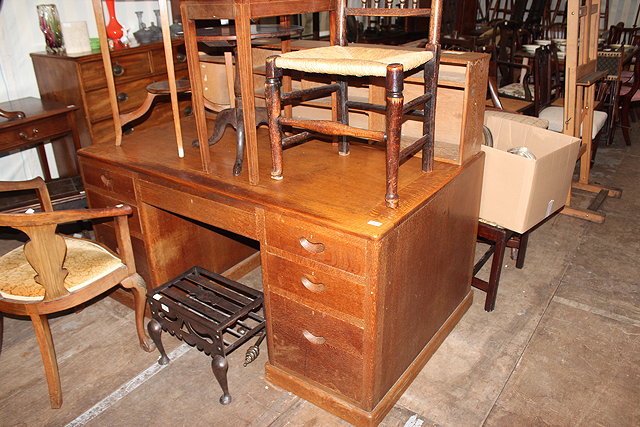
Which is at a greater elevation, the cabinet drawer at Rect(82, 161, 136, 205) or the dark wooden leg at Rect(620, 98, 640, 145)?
the cabinet drawer at Rect(82, 161, 136, 205)

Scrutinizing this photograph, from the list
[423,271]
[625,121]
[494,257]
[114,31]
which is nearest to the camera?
[423,271]

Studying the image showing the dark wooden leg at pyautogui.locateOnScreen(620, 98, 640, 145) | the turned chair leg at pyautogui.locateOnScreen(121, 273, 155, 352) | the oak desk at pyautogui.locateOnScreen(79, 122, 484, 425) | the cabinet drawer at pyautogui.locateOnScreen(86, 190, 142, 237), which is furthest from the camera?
the dark wooden leg at pyautogui.locateOnScreen(620, 98, 640, 145)

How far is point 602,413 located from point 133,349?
1.85 metres

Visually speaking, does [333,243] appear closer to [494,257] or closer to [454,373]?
[454,373]

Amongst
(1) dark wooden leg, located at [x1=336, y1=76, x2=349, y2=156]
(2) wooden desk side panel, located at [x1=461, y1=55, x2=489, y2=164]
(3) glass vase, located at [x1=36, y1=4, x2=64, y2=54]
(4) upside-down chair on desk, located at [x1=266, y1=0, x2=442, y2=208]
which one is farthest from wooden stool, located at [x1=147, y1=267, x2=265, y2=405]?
(3) glass vase, located at [x1=36, y1=4, x2=64, y2=54]

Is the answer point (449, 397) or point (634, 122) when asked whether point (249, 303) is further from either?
point (634, 122)

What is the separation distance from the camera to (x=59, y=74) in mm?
3051

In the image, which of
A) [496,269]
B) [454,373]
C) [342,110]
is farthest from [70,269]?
[496,269]

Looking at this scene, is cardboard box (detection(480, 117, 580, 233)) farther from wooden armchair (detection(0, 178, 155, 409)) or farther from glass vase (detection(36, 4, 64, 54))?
glass vase (detection(36, 4, 64, 54))

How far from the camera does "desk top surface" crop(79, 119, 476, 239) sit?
1.60 metres

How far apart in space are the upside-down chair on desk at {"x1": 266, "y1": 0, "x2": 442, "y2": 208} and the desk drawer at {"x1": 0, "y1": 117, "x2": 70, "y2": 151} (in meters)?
1.71

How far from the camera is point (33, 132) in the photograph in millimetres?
2844

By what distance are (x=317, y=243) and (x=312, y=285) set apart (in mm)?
163

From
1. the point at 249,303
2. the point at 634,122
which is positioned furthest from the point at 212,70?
the point at 634,122
